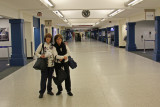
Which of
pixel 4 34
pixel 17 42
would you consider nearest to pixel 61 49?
pixel 17 42

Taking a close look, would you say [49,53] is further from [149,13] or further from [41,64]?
[149,13]

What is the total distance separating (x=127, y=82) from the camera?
221 inches

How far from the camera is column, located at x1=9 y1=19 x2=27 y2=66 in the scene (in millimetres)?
9062

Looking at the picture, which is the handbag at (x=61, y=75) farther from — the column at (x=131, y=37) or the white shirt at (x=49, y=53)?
the column at (x=131, y=37)

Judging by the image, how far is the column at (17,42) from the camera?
9.06 metres

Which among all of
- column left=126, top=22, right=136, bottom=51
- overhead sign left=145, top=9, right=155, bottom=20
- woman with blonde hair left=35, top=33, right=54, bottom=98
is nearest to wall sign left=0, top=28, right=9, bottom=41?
overhead sign left=145, top=9, right=155, bottom=20

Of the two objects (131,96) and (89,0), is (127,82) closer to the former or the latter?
(131,96)

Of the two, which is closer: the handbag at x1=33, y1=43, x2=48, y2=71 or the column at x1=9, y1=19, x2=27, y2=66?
the handbag at x1=33, y1=43, x2=48, y2=71

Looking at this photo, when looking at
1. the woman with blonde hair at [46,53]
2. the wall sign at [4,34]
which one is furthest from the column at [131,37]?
the woman with blonde hair at [46,53]

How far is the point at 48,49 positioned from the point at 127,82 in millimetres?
2548

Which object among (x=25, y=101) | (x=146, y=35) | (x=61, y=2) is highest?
(x=61, y=2)

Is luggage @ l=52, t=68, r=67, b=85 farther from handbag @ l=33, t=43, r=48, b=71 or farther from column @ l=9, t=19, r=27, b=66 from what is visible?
column @ l=9, t=19, r=27, b=66

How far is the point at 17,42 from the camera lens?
9180mm

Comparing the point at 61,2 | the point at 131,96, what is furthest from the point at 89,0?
the point at 131,96
